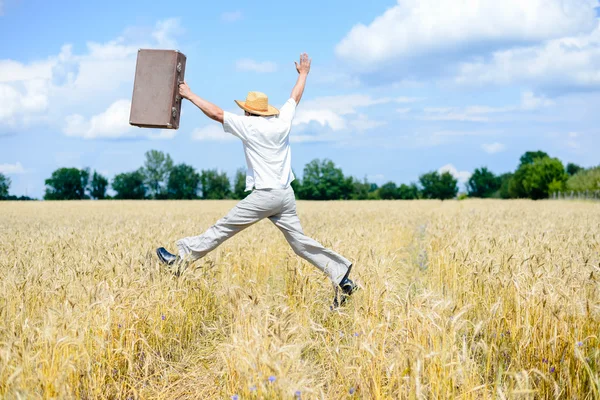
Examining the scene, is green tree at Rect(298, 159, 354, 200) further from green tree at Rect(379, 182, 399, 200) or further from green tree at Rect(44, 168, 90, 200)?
green tree at Rect(44, 168, 90, 200)

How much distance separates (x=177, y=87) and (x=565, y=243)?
5612 millimetres

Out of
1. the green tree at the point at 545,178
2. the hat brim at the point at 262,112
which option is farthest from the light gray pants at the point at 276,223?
the green tree at the point at 545,178

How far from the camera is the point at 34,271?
15.3 feet

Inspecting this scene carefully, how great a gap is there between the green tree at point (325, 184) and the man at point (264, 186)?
71.6 m

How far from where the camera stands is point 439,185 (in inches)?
3829

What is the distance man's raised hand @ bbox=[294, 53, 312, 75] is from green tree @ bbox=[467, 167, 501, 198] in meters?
114

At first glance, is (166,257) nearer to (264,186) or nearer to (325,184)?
(264,186)

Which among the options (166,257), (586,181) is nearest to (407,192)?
(586,181)

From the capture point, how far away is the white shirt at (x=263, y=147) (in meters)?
5.01

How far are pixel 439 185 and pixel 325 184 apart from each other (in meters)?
29.4

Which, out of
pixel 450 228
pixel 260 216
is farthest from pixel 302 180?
pixel 260 216

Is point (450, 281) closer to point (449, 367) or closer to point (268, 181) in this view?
point (268, 181)

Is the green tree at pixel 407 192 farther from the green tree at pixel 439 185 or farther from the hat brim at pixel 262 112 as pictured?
the hat brim at pixel 262 112

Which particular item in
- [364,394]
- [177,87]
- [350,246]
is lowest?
[364,394]
